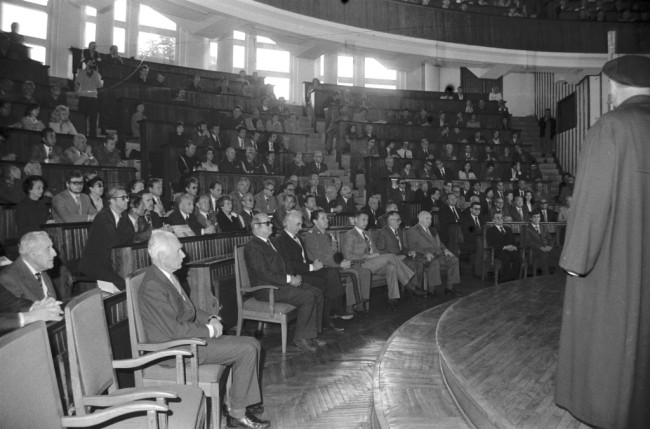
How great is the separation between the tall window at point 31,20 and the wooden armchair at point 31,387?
11.5 metres

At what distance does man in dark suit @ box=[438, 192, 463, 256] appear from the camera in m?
7.50

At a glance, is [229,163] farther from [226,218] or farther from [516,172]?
[516,172]

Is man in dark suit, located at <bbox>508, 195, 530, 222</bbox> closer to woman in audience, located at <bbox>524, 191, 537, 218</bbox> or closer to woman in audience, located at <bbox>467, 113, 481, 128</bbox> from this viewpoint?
woman in audience, located at <bbox>524, 191, 537, 218</bbox>

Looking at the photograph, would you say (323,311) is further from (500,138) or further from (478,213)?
(500,138)

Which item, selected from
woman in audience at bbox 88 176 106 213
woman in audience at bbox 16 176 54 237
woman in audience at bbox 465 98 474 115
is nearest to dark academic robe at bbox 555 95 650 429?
woman in audience at bbox 16 176 54 237

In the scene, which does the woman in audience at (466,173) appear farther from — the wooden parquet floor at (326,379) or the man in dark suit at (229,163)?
the wooden parquet floor at (326,379)

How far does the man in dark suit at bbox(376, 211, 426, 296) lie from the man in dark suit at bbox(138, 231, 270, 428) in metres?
3.46

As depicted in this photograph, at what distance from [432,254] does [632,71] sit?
4495mm

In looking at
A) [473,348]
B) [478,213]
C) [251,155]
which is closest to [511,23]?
[478,213]

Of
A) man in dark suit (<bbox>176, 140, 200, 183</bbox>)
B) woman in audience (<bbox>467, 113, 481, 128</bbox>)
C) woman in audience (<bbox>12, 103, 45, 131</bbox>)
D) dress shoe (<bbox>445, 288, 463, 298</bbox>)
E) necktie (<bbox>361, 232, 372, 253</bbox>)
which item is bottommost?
dress shoe (<bbox>445, 288, 463, 298</bbox>)

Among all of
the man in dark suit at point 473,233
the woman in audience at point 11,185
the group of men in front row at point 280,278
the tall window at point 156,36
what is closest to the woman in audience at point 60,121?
the woman in audience at point 11,185

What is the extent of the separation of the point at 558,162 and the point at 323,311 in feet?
35.2

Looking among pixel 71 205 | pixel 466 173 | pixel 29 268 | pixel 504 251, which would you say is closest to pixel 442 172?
pixel 466 173

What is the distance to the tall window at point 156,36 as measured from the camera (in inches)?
524
